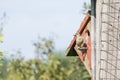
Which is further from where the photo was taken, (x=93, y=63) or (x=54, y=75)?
(x=54, y=75)

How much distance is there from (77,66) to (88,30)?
1334cm

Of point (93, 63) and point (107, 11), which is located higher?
point (107, 11)

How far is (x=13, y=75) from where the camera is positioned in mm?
32469

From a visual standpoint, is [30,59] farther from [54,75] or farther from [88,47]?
[88,47]

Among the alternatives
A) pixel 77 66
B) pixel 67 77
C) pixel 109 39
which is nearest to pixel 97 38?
pixel 109 39

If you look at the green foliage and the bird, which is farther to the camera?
the green foliage

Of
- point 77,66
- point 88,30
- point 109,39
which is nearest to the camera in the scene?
point 109,39

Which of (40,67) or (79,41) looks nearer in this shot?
(79,41)

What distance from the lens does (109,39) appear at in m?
A: 8.63

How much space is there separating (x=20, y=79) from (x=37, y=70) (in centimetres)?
113

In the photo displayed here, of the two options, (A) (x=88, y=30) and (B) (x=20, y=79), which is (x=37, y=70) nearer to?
(B) (x=20, y=79)

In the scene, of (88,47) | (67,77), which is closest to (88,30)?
(88,47)

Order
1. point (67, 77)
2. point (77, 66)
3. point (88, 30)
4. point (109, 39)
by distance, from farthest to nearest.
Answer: point (67, 77) → point (77, 66) → point (88, 30) → point (109, 39)

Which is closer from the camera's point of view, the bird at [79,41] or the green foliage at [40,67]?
the bird at [79,41]
